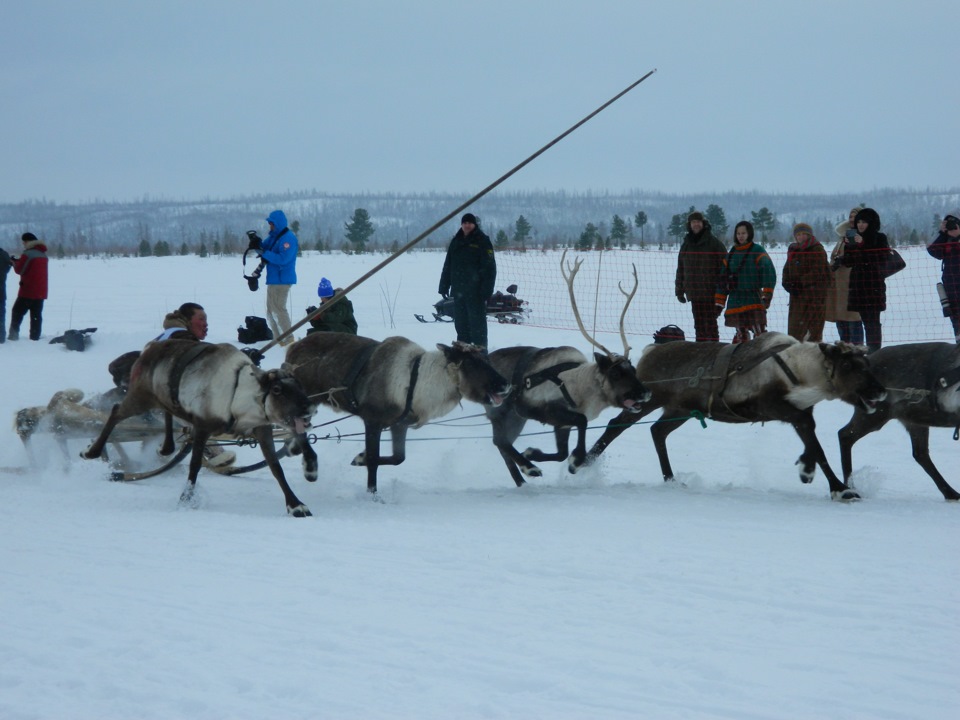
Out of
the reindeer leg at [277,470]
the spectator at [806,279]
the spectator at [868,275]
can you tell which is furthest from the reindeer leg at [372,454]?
the spectator at [868,275]

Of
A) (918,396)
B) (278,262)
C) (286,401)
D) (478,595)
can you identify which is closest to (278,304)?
(278,262)

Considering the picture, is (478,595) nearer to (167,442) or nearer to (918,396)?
(918,396)

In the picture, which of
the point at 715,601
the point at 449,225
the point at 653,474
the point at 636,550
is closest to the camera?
the point at 715,601

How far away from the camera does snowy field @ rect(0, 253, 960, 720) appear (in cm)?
368

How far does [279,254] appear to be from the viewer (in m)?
13.2

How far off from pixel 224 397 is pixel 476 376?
1.85m

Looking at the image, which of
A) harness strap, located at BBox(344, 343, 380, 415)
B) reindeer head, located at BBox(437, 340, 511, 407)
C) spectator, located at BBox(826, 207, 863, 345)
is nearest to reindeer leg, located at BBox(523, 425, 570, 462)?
reindeer head, located at BBox(437, 340, 511, 407)

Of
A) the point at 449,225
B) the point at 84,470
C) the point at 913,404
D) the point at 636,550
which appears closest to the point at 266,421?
the point at 84,470

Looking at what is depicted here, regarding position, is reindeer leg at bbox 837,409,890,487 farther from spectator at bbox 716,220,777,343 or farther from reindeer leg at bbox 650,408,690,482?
spectator at bbox 716,220,777,343

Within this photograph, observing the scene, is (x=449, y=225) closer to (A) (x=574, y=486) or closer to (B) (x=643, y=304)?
(B) (x=643, y=304)

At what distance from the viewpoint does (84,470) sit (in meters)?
8.52

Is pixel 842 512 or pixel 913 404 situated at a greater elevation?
pixel 913 404

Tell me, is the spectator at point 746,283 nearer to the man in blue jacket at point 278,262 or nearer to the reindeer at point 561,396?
the reindeer at point 561,396

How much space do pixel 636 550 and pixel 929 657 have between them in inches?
76.4
